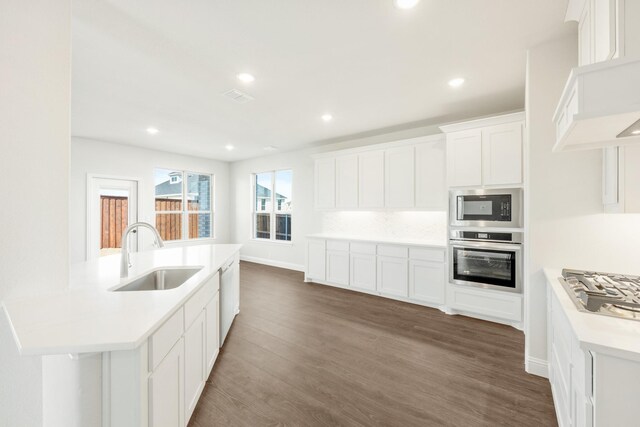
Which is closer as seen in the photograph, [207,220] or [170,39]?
[170,39]

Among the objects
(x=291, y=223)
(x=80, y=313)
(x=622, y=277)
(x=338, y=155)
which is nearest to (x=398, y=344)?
(x=622, y=277)

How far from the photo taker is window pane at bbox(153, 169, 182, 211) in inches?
248

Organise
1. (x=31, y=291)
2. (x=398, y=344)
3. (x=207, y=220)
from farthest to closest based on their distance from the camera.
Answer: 1. (x=207, y=220)
2. (x=398, y=344)
3. (x=31, y=291)

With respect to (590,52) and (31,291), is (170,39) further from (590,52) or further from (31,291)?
(590,52)

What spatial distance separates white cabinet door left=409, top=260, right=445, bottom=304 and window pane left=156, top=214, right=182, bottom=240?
5.74m

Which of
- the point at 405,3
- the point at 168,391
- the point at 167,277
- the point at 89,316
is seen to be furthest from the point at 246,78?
the point at 168,391

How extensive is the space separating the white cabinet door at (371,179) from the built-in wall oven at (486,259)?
140 centimetres

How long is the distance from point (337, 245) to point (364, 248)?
54cm

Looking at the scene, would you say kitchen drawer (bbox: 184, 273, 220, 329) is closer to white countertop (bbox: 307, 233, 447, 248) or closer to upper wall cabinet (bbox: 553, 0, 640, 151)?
upper wall cabinet (bbox: 553, 0, 640, 151)

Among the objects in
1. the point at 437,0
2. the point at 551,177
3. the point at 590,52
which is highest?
the point at 437,0

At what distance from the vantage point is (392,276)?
404cm

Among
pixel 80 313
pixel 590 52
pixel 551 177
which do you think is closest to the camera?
pixel 80 313

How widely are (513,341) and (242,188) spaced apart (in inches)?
258

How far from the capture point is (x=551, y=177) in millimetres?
2121
